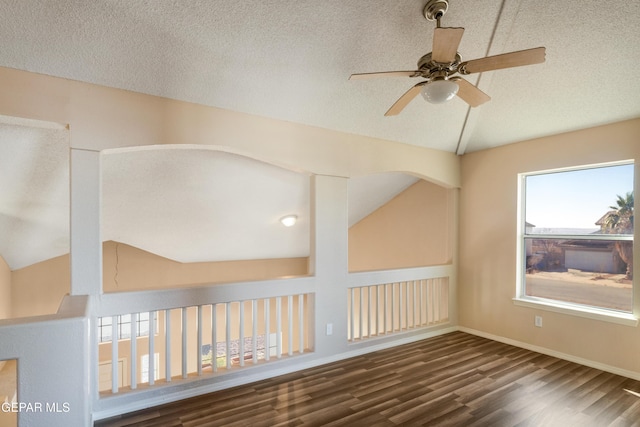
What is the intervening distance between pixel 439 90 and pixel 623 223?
265 cm

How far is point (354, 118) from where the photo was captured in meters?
3.41

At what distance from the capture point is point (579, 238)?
350 cm

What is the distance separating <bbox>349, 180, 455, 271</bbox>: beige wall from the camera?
16.1 feet

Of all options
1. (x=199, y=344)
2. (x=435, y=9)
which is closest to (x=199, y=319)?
(x=199, y=344)

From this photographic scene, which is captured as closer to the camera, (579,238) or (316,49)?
(316,49)

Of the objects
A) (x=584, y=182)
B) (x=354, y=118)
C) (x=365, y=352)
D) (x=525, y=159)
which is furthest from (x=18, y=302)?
(x=584, y=182)

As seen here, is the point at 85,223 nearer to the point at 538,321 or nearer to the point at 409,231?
the point at 409,231

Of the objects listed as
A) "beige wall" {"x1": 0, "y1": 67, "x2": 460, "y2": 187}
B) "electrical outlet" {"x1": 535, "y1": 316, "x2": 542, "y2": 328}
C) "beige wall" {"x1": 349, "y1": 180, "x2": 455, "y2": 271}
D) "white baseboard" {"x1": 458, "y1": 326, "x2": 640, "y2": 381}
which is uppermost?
"beige wall" {"x1": 0, "y1": 67, "x2": 460, "y2": 187}

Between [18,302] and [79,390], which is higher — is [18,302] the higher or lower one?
the lower one

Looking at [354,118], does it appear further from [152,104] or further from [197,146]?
[152,104]

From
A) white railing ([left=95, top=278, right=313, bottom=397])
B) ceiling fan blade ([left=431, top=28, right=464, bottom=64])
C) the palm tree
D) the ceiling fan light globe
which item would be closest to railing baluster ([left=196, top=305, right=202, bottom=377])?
white railing ([left=95, top=278, right=313, bottom=397])

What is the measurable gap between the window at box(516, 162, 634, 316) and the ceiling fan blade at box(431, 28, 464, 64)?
2.61m

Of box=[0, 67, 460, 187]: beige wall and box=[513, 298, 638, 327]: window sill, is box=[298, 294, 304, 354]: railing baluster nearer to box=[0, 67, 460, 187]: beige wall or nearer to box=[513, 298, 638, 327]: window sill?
box=[0, 67, 460, 187]: beige wall

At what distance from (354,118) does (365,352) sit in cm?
254
